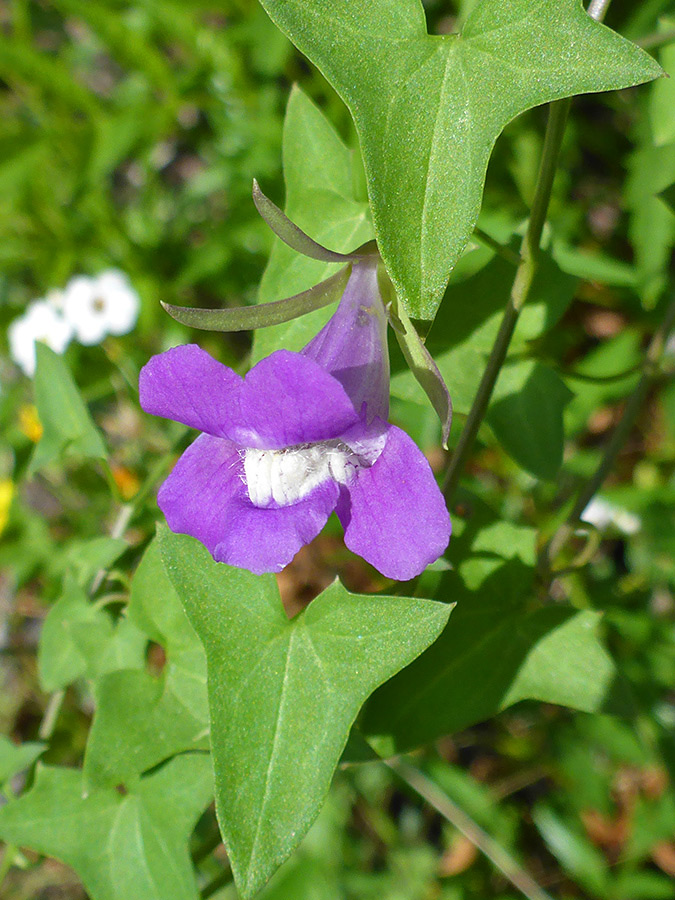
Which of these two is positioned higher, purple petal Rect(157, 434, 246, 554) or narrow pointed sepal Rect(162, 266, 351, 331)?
narrow pointed sepal Rect(162, 266, 351, 331)

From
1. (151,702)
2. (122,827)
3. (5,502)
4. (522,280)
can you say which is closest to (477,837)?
(122,827)

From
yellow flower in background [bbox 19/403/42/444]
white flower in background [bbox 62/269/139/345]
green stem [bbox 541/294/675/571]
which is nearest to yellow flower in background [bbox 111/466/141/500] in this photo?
yellow flower in background [bbox 19/403/42/444]

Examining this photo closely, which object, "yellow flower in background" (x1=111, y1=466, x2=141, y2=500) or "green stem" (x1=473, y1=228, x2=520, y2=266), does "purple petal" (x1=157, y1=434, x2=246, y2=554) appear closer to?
"green stem" (x1=473, y1=228, x2=520, y2=266)

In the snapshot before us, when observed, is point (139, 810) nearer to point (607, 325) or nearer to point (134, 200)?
point (607, 325)

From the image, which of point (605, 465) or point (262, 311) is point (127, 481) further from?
point (262, 311)

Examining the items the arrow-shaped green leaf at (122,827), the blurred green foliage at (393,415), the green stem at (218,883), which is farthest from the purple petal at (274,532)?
the blurred green foliage at (393,415)

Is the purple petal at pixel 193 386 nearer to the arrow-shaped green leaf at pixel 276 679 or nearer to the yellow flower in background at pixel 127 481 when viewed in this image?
the arrow-shaped green leaf at pixel 276 679
